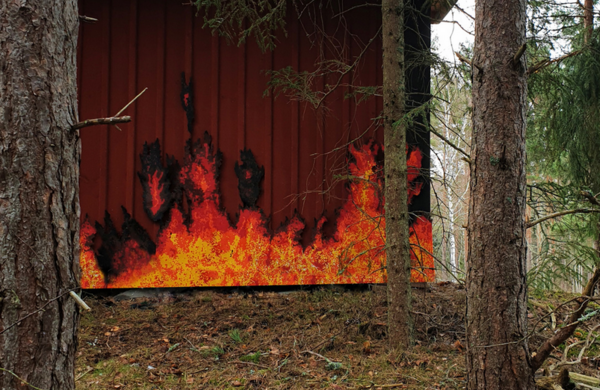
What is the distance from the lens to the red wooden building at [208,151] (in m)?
6.27

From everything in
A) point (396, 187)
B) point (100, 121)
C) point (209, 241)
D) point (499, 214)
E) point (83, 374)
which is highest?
point (100, 121)

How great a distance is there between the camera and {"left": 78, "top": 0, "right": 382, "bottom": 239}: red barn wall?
6.38 meters

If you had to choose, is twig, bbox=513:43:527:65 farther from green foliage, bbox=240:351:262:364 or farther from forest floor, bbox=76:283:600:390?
green foliage, bbox=240:351:262:364

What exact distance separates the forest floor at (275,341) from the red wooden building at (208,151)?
51cm

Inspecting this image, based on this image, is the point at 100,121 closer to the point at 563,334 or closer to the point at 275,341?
the point at 563,334

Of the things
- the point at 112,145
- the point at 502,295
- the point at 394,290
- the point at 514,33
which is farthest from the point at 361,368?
the point at 112,145

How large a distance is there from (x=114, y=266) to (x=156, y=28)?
12.2 feet

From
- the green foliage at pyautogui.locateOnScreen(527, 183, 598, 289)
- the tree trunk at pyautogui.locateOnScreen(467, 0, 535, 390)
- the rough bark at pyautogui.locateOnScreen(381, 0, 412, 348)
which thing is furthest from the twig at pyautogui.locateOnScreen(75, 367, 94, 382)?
the green foliage at pyautogui.locateOnScreen(527, 183, 598, 289)

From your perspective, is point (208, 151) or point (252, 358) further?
point (208, 151)

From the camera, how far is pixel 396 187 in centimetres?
433

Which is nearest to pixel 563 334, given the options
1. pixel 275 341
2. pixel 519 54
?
pixel 519 54

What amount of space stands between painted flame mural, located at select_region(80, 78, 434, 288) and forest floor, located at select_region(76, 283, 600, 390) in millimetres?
275

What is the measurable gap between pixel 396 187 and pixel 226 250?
3042mm

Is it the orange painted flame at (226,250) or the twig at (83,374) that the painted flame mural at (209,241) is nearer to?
the orange painted flame at (226,250)
